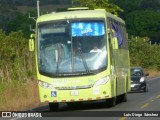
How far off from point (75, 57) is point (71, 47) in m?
0.41

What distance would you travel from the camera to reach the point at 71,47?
2047cm

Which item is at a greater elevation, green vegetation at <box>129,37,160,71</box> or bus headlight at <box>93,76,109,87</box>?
bus headlight at <box>93,76,109,87</box>

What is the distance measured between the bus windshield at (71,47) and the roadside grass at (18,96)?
2.49 meters

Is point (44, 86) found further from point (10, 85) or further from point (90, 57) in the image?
point (10, 85)

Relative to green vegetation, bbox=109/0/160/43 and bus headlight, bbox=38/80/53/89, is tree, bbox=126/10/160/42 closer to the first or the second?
green vegetation, bbox=109/0/160/43

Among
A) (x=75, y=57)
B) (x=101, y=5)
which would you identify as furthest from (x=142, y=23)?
(x=75, y=57)

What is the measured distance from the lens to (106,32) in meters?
20.6

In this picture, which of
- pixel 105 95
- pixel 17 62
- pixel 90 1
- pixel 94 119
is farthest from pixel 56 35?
pixel 90 1

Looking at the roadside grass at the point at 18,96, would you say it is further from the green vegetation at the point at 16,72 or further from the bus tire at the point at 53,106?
the bus tire at the point at 53,106

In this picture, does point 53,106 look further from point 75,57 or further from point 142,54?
point 142,54

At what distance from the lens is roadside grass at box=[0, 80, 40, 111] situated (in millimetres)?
22356

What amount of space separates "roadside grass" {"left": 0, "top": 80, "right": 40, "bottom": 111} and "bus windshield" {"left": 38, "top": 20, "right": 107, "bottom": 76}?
2.49 m

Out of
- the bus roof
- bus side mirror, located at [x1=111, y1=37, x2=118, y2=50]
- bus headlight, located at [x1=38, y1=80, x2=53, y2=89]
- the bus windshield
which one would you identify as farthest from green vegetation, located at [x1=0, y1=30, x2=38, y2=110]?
bus side mirror, located at [x1=111, y1=37, x2=118, y2=50]

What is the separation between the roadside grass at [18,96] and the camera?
22356 millimetres
